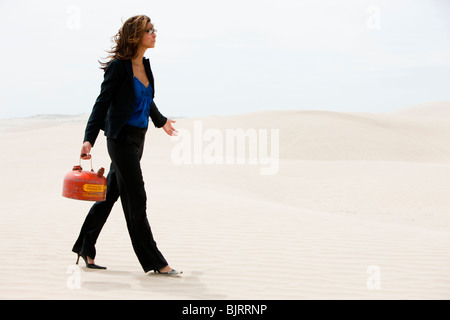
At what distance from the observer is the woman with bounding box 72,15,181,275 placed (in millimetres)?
4504

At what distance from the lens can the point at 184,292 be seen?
4.32 meters

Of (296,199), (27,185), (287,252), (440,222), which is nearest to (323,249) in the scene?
(287,252)

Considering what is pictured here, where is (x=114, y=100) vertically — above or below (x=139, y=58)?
below

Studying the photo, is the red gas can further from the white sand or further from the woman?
the white sand

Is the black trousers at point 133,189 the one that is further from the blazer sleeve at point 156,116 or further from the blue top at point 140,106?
the blazer sleeve at point 156,116

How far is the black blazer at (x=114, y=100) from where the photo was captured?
4492mm

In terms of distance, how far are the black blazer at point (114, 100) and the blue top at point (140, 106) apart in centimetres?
6

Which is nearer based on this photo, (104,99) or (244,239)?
(104,99)

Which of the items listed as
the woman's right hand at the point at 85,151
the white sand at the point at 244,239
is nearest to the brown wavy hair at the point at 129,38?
the woman's right hand at the point at 85,151

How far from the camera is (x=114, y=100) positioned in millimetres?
4543

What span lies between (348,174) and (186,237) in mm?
11450

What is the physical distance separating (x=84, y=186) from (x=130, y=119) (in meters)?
0.67

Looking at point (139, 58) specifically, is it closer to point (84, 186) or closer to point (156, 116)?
point (156, 116)

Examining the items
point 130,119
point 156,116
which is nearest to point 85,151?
point 130,119
